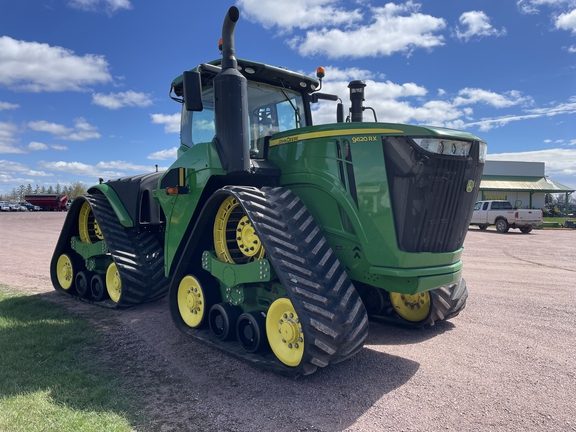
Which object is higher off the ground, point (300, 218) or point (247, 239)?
point (300, 218)

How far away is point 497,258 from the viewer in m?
12.2

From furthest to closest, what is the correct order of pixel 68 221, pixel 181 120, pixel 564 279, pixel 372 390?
1. pixel 564 279
2. pixel 68 221
3. pixel 181 120
4. pixel 372 390

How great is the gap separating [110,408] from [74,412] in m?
0.25

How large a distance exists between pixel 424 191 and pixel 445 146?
0.43 metres

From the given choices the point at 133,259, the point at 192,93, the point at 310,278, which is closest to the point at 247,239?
the point at 310,278

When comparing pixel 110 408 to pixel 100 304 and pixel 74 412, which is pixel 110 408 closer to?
pixel 74 412

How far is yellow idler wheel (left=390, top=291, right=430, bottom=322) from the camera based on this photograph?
5281 mm

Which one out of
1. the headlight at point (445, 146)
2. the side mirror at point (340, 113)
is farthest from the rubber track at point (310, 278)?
the side mirror at point (340, 113)

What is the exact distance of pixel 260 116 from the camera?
5.39m

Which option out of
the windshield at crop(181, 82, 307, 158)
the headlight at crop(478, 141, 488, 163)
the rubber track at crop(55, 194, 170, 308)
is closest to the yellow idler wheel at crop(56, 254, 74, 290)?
the rubber track at crop(55, 194, 170, 308)

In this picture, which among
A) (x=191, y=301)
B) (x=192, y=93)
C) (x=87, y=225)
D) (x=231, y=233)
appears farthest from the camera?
(x=87, y=225)

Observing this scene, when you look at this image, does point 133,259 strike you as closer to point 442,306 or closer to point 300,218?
point 300,218

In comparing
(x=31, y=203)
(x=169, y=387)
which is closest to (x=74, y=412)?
(x=169, y=387)

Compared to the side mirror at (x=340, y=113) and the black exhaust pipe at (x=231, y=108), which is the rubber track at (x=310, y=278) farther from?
the side mirror at (x=340, y=113)
